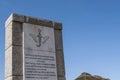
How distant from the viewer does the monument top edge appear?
794cm

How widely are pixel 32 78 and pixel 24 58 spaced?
679mm

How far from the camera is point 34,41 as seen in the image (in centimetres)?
803

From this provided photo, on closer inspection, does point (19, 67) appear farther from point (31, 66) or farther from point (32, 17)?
point (32, 17)

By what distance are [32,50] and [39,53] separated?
26cm

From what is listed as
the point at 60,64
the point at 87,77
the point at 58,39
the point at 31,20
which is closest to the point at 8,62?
the point at 31,20

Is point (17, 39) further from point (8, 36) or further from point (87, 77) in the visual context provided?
point (87, 77)

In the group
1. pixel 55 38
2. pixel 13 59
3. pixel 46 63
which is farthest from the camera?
pixel 55 38

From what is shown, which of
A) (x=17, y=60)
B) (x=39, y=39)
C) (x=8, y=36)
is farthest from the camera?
(x=39, y=39)

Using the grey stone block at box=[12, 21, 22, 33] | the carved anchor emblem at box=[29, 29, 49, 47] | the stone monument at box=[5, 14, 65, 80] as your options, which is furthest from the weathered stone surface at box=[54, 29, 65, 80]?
the grey stone block at box=[12, 21, 22, 33]

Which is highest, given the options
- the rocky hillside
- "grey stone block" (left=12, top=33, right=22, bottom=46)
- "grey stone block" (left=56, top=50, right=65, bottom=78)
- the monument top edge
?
the monument top edge

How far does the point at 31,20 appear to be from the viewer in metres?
8.25

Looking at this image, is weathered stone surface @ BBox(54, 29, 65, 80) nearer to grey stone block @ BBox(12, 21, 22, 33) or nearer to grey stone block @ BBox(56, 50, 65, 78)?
grey stone block @ BBox(56, 50, 65, 78)

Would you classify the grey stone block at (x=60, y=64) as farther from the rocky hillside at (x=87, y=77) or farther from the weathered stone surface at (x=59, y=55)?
the rocky hillside at (x=87, y=77)

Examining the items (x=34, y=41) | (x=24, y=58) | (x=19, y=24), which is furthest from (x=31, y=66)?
(x=19, y=24)
